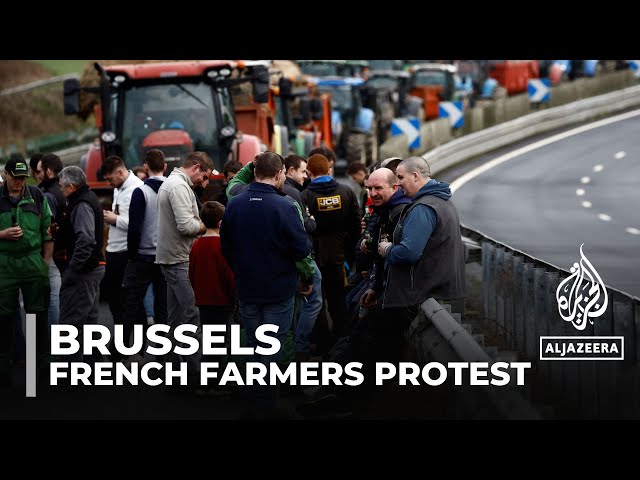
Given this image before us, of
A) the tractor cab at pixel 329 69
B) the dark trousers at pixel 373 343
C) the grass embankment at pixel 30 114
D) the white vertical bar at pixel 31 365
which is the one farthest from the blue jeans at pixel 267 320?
the tractor cab at pixel 329 69

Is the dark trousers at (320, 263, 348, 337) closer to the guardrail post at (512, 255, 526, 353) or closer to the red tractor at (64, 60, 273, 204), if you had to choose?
the guardrail post at (512, 255, 526, 353)

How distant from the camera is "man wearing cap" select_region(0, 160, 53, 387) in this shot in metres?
11.7

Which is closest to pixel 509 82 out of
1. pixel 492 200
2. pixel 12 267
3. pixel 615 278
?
pixel 492 200

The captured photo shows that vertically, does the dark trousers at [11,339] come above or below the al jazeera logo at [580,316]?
below

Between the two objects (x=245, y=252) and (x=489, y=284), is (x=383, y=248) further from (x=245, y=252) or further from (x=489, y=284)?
(x=489, y=284)

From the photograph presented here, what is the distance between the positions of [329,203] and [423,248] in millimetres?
3332

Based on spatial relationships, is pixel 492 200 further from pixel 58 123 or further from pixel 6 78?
pixel 6 78

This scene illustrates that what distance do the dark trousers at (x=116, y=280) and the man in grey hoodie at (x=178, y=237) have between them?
1218mm

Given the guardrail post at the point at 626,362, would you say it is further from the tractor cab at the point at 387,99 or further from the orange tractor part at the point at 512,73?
the orange tractor part at the point at 512,73

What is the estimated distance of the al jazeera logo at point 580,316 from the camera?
9516 mm

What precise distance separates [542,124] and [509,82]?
15.3 meters

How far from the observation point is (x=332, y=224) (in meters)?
13.3

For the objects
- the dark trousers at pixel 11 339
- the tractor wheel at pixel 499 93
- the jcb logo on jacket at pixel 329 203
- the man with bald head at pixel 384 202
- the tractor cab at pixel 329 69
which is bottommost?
the dark trousers at pixel 11 339

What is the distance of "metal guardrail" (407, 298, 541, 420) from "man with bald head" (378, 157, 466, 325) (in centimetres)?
19
